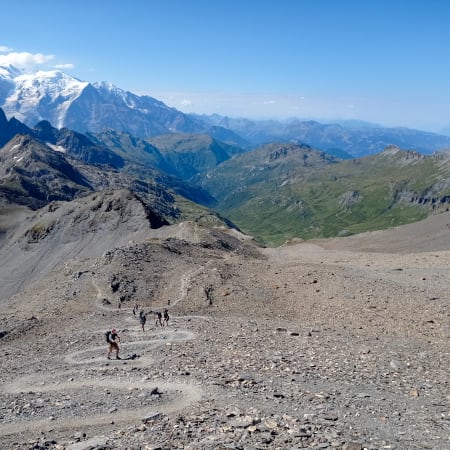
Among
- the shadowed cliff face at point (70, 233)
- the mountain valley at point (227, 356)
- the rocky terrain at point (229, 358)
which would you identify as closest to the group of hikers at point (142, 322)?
the mountain valley at point (227, 356)

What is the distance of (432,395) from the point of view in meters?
25.2

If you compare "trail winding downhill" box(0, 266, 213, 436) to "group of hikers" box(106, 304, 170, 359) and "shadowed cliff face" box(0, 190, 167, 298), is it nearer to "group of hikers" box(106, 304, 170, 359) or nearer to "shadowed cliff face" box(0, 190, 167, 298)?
"group of hikers" box(106, 304, 170, 359)

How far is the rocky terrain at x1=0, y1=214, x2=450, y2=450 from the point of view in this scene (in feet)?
66.8

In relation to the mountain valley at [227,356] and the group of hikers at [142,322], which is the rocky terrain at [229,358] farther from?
the group of hikers at [142,322]

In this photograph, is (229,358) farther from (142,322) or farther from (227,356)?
(142,322)

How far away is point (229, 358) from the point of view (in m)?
31.1

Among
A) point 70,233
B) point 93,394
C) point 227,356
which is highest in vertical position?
point 227,356

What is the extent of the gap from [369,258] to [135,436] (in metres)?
71.6

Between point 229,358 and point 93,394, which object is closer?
point 93,394

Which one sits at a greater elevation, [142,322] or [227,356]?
[227,356]

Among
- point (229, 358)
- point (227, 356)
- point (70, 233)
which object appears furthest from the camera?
point (70, 233)

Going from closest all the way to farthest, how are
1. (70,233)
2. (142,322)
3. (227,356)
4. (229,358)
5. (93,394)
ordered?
1. (93,394)
2. (229,358)
3. (227,356)
4. (142,322)
5. (70,233)

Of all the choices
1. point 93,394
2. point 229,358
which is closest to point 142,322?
point 229,358

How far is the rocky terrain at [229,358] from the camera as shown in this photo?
802 inches
